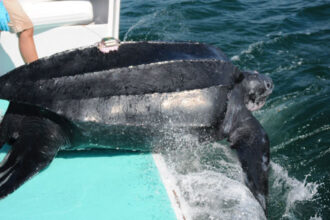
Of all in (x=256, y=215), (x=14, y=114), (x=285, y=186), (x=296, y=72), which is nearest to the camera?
(x=256, y=215)

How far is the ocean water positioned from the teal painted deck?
185 millimetres

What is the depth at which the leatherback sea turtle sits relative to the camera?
202 centimetres

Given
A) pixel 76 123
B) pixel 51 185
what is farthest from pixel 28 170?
pixel 76 123

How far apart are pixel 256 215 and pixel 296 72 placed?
2.71 metres

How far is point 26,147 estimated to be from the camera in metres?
1.97

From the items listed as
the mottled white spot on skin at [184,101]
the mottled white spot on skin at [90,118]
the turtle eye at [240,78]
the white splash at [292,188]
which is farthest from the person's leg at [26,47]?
the white splash at [292,188]

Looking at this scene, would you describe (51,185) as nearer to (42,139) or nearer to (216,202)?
(42,139)

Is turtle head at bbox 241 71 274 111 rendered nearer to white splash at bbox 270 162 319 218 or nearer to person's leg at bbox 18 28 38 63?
white splash at bbox 270 162 319 218

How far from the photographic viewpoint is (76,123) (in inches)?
80.5

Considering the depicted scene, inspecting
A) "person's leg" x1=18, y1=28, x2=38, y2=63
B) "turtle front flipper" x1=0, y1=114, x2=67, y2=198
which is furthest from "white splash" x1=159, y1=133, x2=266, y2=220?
"person's leg" x1=18, y1=28, x2=38, y2=63

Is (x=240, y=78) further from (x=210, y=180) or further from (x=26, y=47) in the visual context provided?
(x=26, y=47)

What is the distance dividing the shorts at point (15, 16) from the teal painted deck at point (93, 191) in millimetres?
1074

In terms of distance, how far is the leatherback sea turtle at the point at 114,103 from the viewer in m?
2.02

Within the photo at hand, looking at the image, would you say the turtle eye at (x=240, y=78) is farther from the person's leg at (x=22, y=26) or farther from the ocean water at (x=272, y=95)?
the person's leg at (x=22, y=26)
